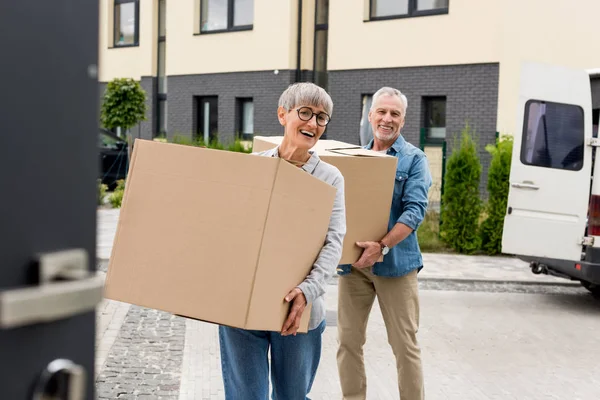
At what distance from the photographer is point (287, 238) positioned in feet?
9.32

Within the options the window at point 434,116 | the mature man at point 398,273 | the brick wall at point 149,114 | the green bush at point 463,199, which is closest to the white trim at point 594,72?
the green bush at point 463,199

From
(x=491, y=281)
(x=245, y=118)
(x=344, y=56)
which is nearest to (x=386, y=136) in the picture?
(x=491, y=281)

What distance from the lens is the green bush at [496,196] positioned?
11883 millimetres

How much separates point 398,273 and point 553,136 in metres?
4.91

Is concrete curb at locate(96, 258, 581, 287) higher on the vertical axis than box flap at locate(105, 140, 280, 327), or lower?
lower

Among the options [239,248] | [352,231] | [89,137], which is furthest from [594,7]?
[89,137]

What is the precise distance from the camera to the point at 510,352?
21.5 feet

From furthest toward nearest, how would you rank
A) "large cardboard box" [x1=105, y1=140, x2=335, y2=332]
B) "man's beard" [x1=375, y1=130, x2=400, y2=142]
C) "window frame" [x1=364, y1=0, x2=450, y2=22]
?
"window frame" [x1=364, y1=0, x2=450, y2=22] < "man's beard" [x1=375, y1=130, x2=400, y2=142] < "large cardboard box" [x1=105, y1=140, x2=335, y2=332]

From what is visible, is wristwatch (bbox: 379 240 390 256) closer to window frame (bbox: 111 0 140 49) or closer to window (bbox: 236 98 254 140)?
window (bbox: 236 98 254 140)

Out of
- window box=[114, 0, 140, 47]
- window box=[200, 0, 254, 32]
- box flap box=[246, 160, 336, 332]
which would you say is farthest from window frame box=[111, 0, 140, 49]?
box flap box=[246, 160, 336, 332]

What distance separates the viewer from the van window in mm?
8359

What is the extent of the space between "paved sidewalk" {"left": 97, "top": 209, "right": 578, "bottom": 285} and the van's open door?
1.68m

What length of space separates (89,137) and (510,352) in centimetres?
593

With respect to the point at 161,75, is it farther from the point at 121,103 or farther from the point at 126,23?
the point at 121,103
